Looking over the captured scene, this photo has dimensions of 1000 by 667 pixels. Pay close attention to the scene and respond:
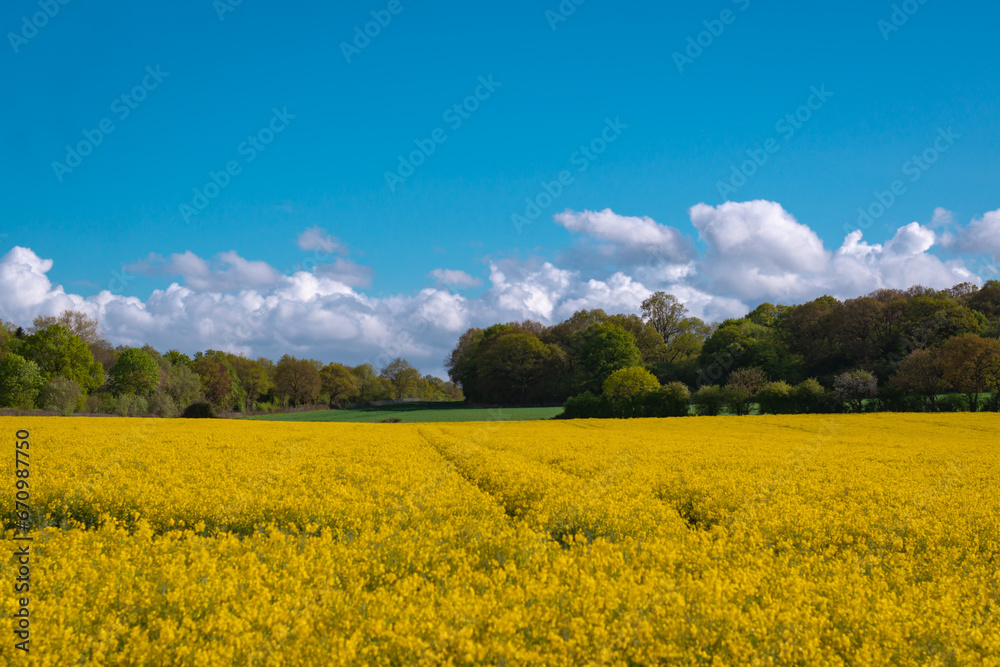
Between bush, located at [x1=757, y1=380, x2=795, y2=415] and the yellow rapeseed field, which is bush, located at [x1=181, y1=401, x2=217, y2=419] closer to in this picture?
the yellow rapeseed field

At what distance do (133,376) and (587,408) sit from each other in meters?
54.6

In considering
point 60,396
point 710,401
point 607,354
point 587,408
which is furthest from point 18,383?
point 710,401

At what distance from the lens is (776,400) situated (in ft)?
147

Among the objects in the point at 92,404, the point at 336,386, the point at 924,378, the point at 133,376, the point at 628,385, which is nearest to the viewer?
the point at 924,378

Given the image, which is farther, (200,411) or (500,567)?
(200,411)

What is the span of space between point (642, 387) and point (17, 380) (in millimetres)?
61086

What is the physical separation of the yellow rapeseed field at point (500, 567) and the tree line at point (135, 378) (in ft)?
151

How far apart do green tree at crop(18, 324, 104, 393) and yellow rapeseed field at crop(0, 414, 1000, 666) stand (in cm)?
6032

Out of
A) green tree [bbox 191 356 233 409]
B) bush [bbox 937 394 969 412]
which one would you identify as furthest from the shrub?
bush [bbox 937 394 969 412]

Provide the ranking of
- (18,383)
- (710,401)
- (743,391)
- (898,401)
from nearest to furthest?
(898,401) < (743,391) < (710,401) < (18,383)

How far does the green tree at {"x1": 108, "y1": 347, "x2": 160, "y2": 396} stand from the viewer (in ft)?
210

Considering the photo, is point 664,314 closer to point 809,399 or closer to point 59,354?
point 809,399

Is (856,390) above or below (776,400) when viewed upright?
above

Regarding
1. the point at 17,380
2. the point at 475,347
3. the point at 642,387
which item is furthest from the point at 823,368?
the point at 17,380
